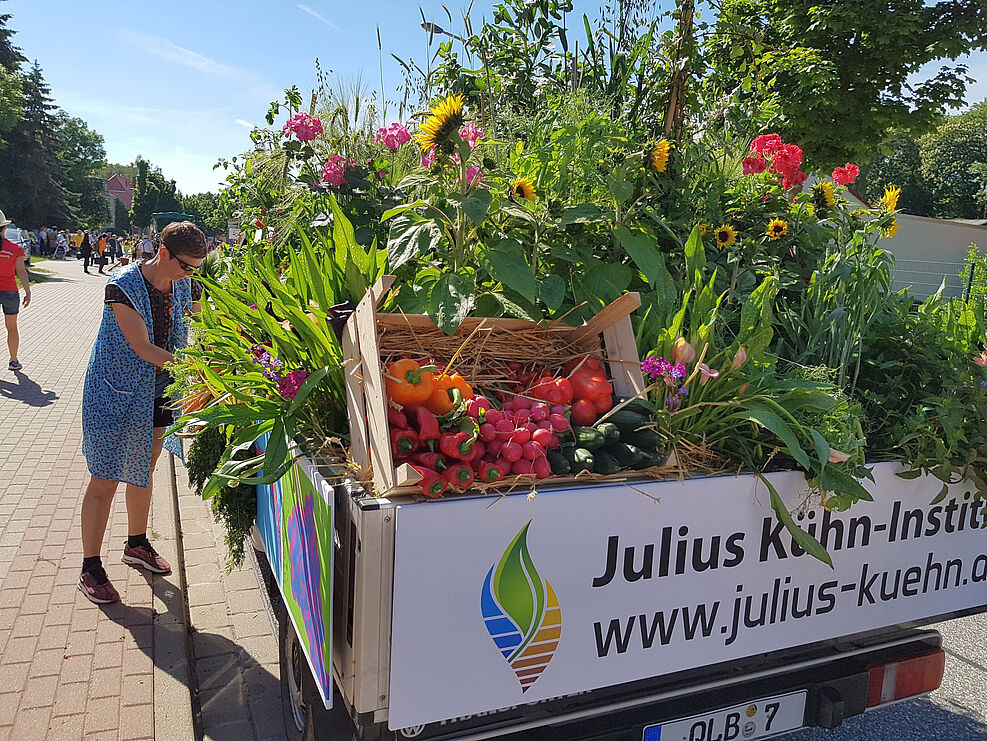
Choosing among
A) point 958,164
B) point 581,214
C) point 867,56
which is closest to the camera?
point 581,214

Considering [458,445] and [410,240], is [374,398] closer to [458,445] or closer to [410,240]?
[458,445]

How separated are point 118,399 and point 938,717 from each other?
4.04 metres

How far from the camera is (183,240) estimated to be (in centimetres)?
335

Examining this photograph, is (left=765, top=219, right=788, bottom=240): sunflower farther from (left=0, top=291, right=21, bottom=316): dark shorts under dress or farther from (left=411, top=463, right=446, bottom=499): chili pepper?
(left=0, top=291, right=21, bottom=316): dark shorts under dress

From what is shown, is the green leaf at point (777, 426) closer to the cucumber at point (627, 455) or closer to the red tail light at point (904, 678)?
the cucumber at point (627, 455)

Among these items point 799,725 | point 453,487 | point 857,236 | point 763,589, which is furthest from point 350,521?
point 857,236

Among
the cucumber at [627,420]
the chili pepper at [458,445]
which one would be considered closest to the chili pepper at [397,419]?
the chili pepper at [458,445]

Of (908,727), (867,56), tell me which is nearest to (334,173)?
(908,727)

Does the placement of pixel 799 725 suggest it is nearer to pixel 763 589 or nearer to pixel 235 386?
pixel 763 589

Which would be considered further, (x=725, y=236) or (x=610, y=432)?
(x=725, y=236)

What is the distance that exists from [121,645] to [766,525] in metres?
2.86

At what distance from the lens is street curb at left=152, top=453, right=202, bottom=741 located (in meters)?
2.70

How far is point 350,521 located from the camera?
1.53m

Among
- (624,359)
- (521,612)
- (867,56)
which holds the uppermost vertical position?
(867,56)
